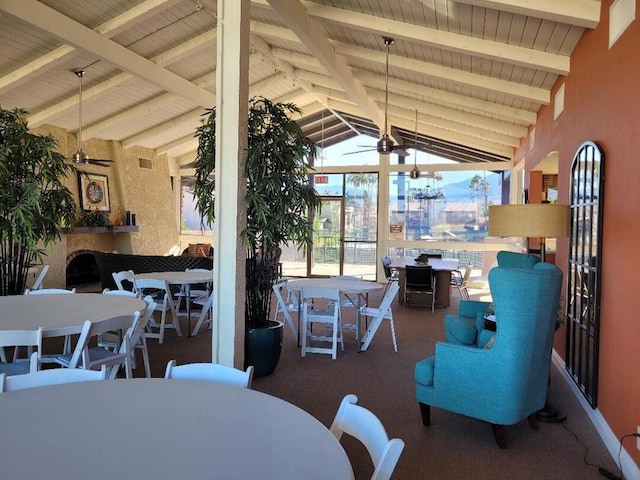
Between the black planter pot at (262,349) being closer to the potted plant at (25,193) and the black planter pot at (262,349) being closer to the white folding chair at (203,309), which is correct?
the white folding chair at (203,309)

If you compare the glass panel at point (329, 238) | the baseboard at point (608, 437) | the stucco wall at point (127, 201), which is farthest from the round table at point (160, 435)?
the glass panel at point (329, 238)

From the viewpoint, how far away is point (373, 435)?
4.60ft

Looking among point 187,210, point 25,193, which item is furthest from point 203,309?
point 187,210

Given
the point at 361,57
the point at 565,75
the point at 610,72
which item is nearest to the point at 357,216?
the point at 361,57

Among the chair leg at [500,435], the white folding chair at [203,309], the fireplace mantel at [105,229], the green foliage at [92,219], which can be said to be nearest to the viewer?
the chair leg at [500,435]

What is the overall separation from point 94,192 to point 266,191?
24.8 ft

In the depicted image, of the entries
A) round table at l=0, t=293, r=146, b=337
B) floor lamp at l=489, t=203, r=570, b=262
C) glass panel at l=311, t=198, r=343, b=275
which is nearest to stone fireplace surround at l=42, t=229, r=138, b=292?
glass panel at l=311, t=198, r=343, b=275

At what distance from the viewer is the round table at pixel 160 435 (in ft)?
3.87

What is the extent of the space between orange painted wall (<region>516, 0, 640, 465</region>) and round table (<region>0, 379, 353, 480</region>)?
2.11m

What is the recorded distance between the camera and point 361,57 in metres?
6.19

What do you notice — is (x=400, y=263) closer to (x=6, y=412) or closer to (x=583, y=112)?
(x=583, y=112)

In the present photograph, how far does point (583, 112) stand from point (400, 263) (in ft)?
14.3

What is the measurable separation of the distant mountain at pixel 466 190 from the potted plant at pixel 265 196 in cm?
688

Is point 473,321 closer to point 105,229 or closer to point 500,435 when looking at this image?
point 500,435
